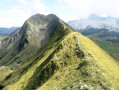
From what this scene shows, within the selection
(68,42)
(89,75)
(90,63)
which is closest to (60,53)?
(68,42)

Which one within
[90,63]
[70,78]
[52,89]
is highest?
[90,63]

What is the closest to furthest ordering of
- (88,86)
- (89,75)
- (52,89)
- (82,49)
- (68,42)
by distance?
(88,86) → (89,75) → (52,89) → (82,49) → (68,42)

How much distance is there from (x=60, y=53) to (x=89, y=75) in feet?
84.1

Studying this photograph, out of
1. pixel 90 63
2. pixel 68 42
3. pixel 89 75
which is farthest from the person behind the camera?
pixel 68 42

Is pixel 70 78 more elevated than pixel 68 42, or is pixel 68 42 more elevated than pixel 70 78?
pixel 68 42

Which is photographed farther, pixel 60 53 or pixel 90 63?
pixel 60 53

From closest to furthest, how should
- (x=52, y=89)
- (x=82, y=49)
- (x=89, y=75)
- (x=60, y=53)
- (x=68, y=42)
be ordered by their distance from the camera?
1. (x=89, y=75)
2. (x=52, y=89)
3. (x=82, y=49)
4. (x=60, y=53)
5. (x=68, y=42)

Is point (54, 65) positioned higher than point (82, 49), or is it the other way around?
point (82, 49)

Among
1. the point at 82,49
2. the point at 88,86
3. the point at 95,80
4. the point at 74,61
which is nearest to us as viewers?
the point at 88,86

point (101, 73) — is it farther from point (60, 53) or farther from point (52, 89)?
point (60, 53)

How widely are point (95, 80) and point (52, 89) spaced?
46.2 ft

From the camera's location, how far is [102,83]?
2977 cm

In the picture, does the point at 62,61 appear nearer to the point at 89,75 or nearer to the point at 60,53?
the point at 60,53

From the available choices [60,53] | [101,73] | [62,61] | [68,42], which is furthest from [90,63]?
[68,42]
